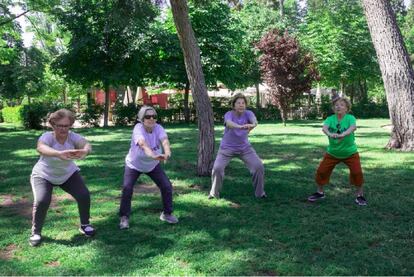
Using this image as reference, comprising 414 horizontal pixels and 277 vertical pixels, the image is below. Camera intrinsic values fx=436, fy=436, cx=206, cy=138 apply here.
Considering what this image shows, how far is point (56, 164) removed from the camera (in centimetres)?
500

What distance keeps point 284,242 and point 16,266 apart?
2.87 meters

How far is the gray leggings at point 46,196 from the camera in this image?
16.3 feet

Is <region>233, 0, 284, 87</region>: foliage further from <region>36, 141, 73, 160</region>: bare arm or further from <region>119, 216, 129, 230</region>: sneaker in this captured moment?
<region>36, 141, 73, 160</region>: bare arm

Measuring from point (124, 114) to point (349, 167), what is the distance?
67.6 feet

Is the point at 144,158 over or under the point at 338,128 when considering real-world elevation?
under

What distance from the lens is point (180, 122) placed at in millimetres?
27422

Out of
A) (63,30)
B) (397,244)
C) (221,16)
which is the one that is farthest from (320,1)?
(397,244)

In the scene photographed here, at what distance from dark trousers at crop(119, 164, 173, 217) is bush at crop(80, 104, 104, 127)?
69.3 feet

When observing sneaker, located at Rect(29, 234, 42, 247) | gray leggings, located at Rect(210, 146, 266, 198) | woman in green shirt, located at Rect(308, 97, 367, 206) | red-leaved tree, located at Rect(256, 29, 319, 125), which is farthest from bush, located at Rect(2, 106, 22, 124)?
woman in green shirt, located at Rect(308, 97, 367, 206)

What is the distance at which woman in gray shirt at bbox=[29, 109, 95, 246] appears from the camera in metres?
4.88

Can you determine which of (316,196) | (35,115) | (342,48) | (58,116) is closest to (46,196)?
(58,116)

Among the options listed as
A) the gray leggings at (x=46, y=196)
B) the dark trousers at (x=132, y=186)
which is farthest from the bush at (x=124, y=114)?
the gray leggings at (x=46, y=196)

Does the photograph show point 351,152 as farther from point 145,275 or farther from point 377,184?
point 145,275

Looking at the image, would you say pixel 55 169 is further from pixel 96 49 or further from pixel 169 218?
pixel 96 49
